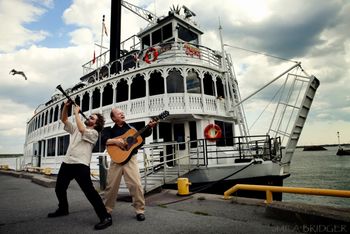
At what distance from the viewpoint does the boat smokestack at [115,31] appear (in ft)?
53.9

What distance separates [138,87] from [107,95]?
282 cm

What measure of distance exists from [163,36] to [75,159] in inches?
486

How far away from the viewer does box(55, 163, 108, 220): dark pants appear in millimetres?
3406

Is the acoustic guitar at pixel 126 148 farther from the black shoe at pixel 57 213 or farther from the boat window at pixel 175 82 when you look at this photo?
the boat window at pixel 175 82

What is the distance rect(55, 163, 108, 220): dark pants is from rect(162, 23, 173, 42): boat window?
473 inches

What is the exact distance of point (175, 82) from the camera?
445 inches

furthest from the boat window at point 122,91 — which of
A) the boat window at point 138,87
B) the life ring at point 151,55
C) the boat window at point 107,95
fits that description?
the life ring at point 151,55

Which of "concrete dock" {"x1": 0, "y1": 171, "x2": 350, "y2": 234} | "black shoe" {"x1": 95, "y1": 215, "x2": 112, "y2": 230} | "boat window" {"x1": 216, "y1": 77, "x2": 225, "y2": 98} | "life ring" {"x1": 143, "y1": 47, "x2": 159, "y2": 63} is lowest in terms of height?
"concrete dock" {"x1": 0, "y1": 171, "x2": 350, "y2": 234}

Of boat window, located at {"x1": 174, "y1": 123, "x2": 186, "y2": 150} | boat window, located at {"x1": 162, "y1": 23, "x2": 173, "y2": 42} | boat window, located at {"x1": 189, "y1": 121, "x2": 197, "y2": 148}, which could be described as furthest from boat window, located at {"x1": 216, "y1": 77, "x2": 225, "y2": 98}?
boat window, located at {"x1": 162, "y1": 23, "x2": 173, "y2": 42}

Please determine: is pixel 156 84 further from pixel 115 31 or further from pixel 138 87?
pixel 115 31

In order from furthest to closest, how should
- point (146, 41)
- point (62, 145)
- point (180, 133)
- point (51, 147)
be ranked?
point (51, 147) → point (62, 145) → point (146, 41) → point (180, 133)

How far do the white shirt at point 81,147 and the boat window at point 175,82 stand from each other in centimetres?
764

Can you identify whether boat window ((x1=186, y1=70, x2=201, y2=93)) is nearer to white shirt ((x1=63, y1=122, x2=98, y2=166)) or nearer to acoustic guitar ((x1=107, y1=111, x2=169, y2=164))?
acoustic guitar ((x1=107, y1=111, x2=169, y2=164))

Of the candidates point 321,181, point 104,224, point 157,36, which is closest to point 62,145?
point 157,36
